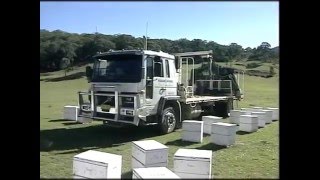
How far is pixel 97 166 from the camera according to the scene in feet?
12.6

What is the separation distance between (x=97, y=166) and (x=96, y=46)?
386cm

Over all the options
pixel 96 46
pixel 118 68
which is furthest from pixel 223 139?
pixel 96 46

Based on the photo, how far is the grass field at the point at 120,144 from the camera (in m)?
5.47

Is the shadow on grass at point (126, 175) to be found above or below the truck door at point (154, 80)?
below

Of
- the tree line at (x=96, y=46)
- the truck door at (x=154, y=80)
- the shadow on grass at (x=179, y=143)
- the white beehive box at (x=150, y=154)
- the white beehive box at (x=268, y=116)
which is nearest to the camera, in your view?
the white beehive box at (x=150, y=154)

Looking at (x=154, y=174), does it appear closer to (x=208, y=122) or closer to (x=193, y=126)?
(x=193, y=126)

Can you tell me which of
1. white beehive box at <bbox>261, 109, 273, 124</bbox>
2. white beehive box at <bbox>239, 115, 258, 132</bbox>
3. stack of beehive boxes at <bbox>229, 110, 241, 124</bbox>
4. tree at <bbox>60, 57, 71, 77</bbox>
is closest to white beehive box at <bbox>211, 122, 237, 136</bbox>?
white beehive box at <bbox>239, 115, 258, 132</bbox>

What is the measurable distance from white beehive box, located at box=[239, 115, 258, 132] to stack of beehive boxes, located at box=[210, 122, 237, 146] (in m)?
1.74

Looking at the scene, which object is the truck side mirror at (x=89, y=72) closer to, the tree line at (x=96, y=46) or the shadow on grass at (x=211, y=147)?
the tree line at (x=96, y=46)

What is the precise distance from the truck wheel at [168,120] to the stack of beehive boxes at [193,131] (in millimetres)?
862

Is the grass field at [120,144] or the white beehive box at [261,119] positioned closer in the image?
the grass field at [120,144]

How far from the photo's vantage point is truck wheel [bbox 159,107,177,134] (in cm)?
878

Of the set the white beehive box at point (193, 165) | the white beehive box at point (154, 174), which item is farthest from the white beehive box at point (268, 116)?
the white beehive box at point (154, 174)
